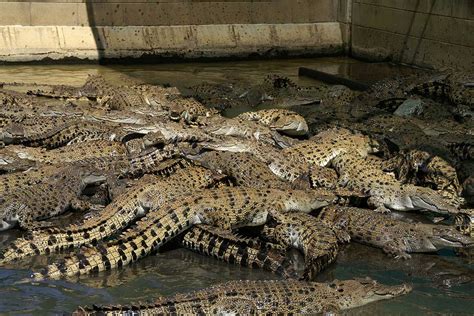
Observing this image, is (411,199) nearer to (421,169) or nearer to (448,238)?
(421,169)

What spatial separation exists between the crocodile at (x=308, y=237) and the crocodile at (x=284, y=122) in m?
2.62

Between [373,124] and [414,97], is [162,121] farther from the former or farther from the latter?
[414,97]

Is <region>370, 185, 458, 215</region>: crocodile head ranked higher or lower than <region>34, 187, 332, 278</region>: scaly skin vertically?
lower

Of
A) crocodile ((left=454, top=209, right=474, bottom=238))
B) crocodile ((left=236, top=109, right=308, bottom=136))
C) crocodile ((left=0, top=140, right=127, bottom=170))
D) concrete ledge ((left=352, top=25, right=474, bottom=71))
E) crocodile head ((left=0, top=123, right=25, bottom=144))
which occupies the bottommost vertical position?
concrete ledge ((left=352, top=25, right=474, bottom=71))

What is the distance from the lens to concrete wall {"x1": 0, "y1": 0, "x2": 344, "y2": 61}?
13.8 meters

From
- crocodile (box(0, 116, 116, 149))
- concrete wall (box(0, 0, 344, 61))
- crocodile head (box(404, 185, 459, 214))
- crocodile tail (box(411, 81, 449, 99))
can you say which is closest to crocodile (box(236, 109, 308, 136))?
crocodile (box(0, 116, 116, 149))

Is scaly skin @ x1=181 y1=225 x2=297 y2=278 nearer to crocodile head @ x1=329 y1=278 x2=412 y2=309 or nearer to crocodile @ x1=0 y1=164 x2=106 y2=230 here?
crocodile head @ x1=329 y1=278 x2=412 y2=309

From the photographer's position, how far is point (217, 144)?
7.99 m

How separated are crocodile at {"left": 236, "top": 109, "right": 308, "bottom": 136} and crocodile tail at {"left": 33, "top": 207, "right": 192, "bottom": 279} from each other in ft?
9.94

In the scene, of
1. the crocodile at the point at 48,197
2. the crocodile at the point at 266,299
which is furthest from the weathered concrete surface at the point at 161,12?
the crocodile at the point at 266,299

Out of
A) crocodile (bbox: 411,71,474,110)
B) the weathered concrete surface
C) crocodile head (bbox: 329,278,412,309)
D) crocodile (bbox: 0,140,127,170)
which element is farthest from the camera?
the weathered concrete surface

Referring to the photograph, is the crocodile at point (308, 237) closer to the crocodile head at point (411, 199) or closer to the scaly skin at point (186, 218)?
the scaly skin at point (186, 218)

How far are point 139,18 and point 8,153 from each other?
7.05 metres

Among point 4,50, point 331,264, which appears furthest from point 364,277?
point 4,50
